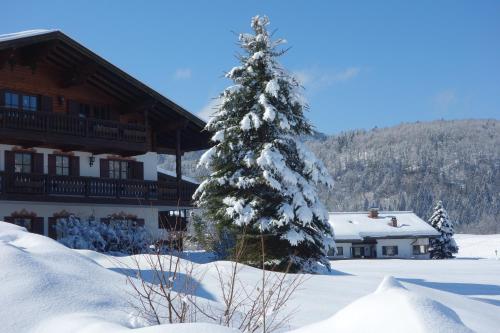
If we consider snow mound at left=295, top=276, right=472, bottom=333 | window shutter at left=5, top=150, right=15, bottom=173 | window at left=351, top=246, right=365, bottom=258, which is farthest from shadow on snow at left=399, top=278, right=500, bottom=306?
window at left=351, top=246, right=365, bottom=258

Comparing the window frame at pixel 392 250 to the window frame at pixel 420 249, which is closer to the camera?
the window frame at pixel 420 249

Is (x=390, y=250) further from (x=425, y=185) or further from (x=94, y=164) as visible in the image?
(x=425, y=185)

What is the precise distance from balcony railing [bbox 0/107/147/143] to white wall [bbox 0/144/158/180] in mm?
1388

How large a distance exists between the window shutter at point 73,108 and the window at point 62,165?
1.83m

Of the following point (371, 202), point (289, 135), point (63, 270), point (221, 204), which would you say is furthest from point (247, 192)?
point (371, 202)

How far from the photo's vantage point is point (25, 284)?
672 cm

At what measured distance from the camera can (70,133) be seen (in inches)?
894

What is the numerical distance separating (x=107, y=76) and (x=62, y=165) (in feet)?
13.2

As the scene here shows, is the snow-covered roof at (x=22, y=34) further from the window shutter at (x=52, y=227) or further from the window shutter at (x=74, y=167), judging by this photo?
the window shutter at (x=52, y=227)

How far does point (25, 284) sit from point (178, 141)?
1962 centimetres

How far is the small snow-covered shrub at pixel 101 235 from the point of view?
21.4 metres

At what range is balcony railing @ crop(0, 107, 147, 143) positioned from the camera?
21281 mm

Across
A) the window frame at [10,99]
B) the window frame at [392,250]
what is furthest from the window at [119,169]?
the window frame at [392,250]

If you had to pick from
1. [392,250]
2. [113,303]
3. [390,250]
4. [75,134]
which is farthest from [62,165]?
[392,250]
